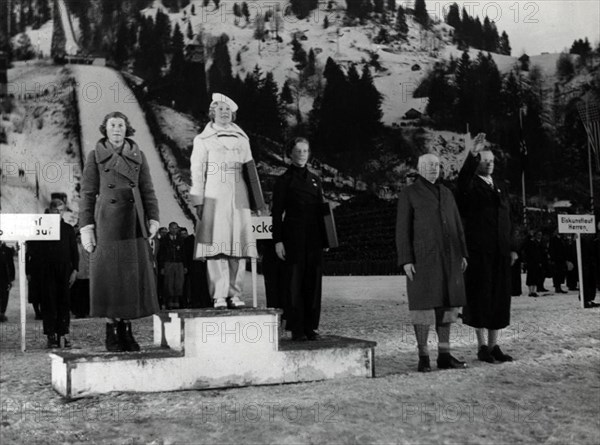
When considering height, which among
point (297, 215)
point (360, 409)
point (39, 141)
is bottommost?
point (360, 409)

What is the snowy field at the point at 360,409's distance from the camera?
358 cm

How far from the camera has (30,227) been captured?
23.5 feet

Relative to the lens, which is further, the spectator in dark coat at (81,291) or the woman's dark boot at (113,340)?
the spectator in dark coat at (81,291)

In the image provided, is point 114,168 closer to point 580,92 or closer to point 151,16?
point 151,16

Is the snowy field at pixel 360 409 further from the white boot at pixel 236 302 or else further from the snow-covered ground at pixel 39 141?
the snow-covered ground at pixel 39 141

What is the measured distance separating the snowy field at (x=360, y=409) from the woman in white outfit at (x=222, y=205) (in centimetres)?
81

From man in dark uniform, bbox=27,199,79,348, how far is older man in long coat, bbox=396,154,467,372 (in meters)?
3.56

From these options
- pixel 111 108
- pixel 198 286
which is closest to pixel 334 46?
pixel 111 108

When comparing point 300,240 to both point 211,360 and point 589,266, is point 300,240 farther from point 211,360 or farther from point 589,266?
point 589,266

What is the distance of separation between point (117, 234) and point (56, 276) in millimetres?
2796

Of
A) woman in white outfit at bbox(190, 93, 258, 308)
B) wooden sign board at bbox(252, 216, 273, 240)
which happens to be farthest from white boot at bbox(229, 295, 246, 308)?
wooden sign board at bbox(252, 216, 273, 240)

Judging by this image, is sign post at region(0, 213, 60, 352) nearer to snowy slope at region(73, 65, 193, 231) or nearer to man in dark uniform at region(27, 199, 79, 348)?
man in dark uniform at region(27, 199, 79, 348)

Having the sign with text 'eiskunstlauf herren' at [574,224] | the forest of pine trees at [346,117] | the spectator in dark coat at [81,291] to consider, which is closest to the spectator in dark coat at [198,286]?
the spectator in dark coat at [81,291]

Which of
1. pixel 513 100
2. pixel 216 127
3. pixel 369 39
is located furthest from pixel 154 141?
pixel 216 127
